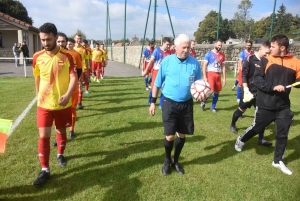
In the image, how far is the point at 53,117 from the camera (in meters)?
3.38

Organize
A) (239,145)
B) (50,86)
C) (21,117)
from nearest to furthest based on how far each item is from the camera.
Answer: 1. (50,86)
2. (239,145)
3. (21,117)

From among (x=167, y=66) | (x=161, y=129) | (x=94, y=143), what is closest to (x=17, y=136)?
(x=94, y=143)

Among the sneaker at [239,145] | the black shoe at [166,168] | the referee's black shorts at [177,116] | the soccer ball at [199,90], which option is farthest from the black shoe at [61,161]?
Result: the sneaker at [239,145]

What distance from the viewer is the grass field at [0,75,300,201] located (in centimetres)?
319

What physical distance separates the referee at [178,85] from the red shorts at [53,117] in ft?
4.02

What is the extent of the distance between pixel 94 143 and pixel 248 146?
9.97ft

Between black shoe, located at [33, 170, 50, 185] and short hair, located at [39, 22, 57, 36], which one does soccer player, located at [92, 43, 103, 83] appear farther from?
short hair, located at [39, 22, 57, 36]

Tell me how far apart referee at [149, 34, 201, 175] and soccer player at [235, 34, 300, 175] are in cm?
113

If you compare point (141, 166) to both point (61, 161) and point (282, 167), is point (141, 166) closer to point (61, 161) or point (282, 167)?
point (61, 161)

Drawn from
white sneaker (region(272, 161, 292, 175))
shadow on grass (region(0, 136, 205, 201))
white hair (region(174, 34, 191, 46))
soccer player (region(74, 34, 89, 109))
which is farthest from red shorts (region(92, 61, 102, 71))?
white sneaker (region(272, 161, 292, 175))

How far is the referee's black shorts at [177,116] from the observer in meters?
3.45

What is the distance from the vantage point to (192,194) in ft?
10.5

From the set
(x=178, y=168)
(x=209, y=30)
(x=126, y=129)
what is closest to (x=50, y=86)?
(x=178, y=168)

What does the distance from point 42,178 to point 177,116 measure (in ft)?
6.65
